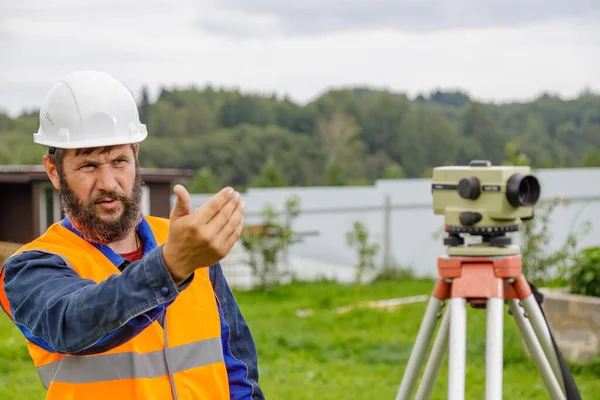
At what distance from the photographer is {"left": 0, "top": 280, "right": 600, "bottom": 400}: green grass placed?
5586mm

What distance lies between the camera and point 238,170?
4625 cm

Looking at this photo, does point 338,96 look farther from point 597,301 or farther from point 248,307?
point 597,301

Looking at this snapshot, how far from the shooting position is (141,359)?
2.04m

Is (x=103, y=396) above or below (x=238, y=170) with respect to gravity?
above

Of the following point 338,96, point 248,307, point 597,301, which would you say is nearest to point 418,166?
point 338,96

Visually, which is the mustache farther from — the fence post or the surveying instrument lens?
the fence post

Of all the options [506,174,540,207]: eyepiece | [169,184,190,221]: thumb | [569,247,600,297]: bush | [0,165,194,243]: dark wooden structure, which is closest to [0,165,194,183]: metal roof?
[0,165,194,243]: dark wooden structure

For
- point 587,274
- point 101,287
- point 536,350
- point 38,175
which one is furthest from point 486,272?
point 38,175

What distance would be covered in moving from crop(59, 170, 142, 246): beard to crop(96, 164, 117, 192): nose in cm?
1

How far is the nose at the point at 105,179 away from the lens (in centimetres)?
207

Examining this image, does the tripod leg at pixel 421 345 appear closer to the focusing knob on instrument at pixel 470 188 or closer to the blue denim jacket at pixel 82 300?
the focusing knob on instrument at pixel 470 188

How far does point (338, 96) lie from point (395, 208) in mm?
41052

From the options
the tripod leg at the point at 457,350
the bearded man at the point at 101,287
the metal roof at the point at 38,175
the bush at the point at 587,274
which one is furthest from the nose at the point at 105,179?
the metal roof at the point at 38,175

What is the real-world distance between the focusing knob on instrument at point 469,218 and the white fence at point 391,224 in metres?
9.96
